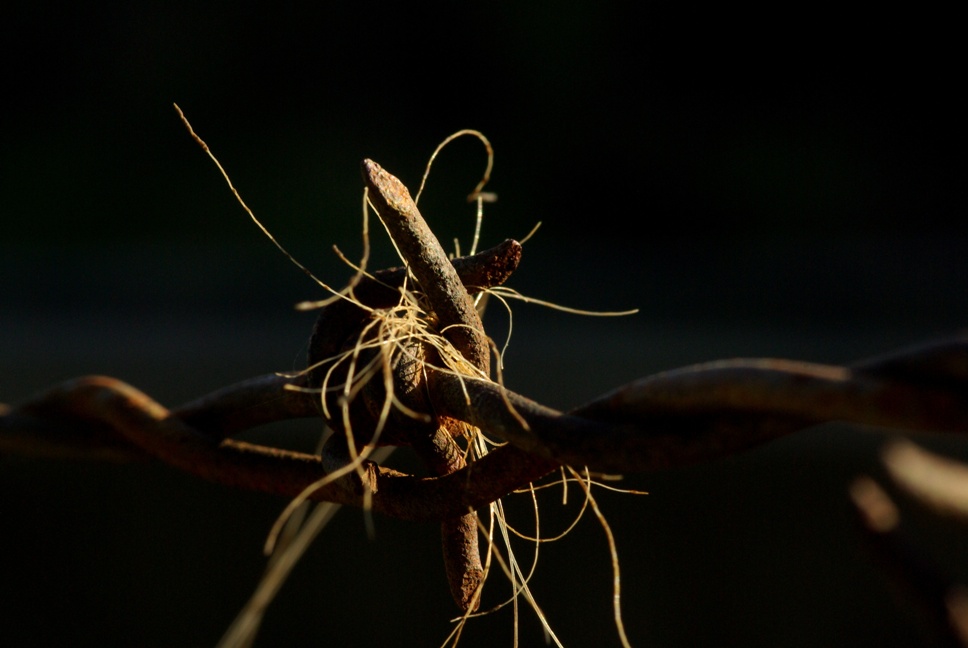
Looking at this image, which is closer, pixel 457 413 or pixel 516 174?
pixel 457 413

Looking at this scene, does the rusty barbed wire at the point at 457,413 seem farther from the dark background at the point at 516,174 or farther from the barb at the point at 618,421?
the dark background at the point at 516,174

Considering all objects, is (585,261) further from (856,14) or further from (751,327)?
(856,14)

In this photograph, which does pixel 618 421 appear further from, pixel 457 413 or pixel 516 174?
pixel 516 174

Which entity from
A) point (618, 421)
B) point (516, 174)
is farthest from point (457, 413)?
point (516, 174)

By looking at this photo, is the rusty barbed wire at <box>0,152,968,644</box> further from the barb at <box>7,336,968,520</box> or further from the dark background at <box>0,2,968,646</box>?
the dark background at <box>0,2,968,646</box>

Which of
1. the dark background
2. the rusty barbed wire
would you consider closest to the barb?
the rusty barbed wire

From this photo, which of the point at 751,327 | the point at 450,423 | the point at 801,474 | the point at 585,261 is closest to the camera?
the point at 450,423

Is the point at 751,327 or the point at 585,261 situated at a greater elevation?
the point at 585,261

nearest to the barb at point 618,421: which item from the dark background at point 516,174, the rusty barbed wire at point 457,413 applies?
the rusty barbed wire at point 457,413

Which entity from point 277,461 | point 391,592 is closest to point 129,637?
point 391,592
